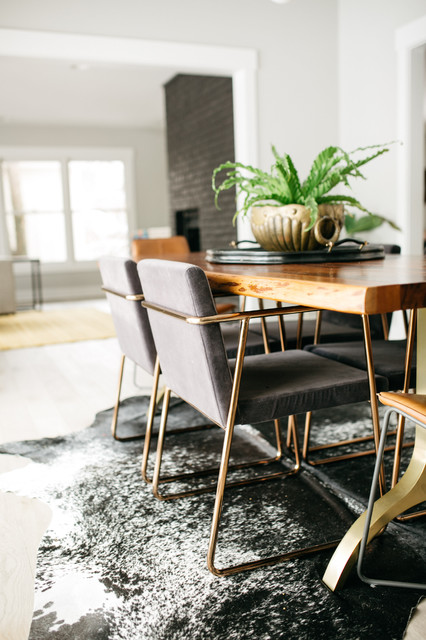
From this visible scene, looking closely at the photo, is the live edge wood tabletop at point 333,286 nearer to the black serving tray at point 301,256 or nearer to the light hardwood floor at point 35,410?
the black serving tray at point 301,256

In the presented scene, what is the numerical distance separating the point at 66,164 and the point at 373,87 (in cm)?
588

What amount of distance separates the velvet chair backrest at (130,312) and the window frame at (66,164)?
7.18m

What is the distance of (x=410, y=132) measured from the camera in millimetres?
4086

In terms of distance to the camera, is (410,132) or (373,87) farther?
(373,87)

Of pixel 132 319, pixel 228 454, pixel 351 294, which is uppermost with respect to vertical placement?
pixel 351 294

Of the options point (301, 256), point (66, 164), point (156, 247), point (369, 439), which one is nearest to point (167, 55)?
point (156, 247)

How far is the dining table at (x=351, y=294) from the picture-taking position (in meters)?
1.07

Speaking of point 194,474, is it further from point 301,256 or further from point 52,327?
point 52,327

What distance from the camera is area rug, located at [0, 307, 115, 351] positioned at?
5.11 metres

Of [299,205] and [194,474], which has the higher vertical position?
[299,205]

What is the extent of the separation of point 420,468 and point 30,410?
2.11 m

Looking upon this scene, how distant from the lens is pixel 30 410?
2.93 m

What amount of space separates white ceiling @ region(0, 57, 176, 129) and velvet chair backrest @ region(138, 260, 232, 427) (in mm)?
4566

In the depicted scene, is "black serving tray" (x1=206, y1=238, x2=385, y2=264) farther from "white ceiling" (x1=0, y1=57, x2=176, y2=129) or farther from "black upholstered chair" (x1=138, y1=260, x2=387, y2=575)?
"white ceiling" (x1=0, y1=57, x2=176, y2=129)
